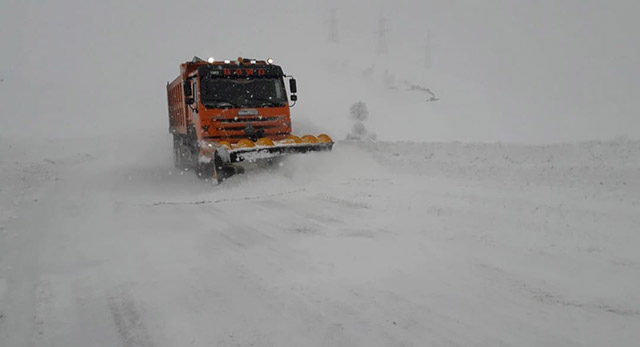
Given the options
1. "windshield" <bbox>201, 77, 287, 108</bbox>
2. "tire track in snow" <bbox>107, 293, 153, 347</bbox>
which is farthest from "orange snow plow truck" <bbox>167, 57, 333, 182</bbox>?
"tire track in snow" <bbox>107, 293, 153, 347</bbox>

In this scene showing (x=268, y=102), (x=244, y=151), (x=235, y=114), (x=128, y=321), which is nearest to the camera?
(x=128, y=321)

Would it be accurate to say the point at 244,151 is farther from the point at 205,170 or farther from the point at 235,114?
the point at 205,170

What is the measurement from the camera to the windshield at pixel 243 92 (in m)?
10.6

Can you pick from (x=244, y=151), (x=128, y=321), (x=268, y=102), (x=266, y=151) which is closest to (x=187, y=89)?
(x=268, y=102)

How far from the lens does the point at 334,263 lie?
168 inches

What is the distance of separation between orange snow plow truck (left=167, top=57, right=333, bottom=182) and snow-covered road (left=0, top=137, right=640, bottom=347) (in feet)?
3.46

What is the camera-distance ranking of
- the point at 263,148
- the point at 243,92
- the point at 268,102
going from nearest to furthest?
1. the point at 263,148
2. the point at 243,92
3. the point at 268,102

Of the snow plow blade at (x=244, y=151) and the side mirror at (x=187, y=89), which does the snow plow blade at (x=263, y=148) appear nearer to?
the snow plow blade at (x=244, y=151)

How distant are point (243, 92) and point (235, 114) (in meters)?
0.68

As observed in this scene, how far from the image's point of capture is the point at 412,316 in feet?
10.3

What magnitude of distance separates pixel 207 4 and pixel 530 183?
347 ft

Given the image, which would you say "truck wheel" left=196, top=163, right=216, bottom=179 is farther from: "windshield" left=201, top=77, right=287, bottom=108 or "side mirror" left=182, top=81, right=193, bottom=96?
"side mirror" left=182, top=81, right=193, bottom=96

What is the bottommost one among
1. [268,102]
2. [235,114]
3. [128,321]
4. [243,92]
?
[128,321]

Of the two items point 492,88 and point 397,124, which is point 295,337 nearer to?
point 397,124
